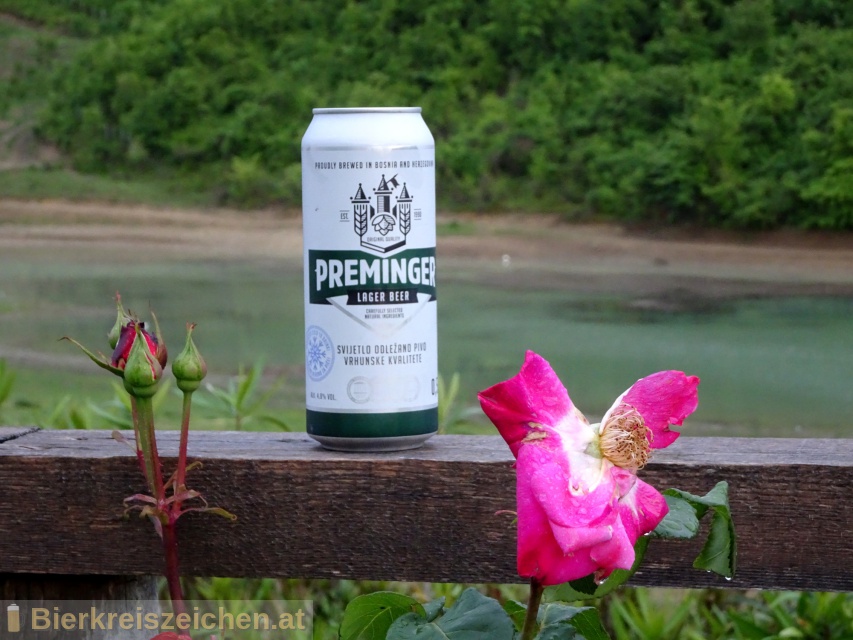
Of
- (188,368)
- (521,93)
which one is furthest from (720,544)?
(521,93)

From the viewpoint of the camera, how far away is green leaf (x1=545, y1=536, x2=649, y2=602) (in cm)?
38

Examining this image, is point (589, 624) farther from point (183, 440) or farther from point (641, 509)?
point (183, 440)

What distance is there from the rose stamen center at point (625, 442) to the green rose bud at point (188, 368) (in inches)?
7.5

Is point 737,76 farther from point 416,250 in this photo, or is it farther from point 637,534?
point 637,534

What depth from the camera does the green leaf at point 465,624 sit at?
0.40m

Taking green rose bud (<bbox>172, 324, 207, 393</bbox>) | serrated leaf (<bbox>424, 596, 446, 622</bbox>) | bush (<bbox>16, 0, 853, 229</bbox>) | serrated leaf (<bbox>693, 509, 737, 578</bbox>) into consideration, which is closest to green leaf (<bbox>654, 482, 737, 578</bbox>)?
serrated leaf (<bbox>693, 509, 737, 578</bbox>)

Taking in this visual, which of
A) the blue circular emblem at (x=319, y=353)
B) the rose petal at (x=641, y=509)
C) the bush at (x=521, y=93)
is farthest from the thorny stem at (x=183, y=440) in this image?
the bush at (x=521, y=93)

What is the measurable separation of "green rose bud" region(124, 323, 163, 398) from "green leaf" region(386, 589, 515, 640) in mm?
147

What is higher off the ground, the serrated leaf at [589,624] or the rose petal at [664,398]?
the rose petal at [664,398]

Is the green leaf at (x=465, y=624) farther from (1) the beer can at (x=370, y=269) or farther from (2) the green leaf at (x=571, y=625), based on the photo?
(1) the beer can at (x=370, y=269)

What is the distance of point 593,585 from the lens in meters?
0.38

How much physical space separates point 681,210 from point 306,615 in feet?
9.73

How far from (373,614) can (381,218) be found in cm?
23

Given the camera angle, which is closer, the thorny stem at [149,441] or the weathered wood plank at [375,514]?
the thorny stem at [149,441]
